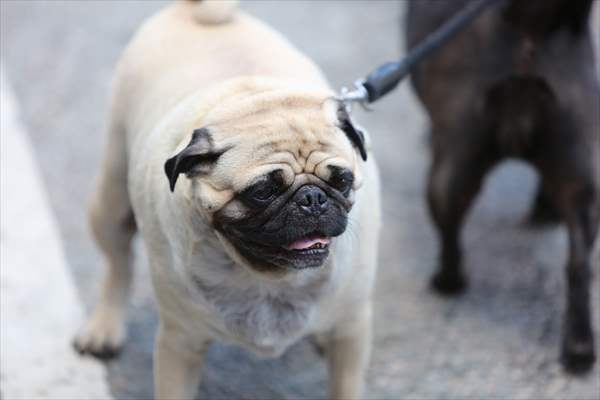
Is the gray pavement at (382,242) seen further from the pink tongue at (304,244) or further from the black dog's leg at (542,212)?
the pink tongue at (304,244)

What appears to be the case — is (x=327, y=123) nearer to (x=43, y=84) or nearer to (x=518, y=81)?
(x=518, y=81)

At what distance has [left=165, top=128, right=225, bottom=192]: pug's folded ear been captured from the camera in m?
2.26

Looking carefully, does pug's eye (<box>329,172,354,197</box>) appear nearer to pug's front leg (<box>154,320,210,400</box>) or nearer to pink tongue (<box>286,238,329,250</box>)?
pink tongue (<box>286,238,329,250</box>)

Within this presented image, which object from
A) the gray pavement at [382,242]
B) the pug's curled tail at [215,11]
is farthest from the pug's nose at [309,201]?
the gray pavement at [382,242]

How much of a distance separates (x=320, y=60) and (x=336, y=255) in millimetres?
2885

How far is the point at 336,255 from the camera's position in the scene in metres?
2.51

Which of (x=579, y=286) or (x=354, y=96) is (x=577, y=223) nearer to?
(x=579, y=286)

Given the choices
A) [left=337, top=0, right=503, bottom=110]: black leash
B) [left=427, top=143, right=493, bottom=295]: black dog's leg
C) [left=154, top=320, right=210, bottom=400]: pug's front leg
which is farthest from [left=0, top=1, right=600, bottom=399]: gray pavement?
[left=337, top=0, right=503, bottom=110]: black leash

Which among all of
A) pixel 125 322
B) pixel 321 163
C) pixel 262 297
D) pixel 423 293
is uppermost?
pixel 321 163

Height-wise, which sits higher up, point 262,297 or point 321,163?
point 321,163

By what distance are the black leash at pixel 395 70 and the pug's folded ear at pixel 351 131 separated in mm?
113

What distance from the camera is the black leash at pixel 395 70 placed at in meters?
2.80

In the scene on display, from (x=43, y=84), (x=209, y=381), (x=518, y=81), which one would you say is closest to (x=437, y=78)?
(x=518, y=81)

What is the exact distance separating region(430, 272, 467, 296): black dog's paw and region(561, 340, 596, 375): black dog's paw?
1.66 feet
